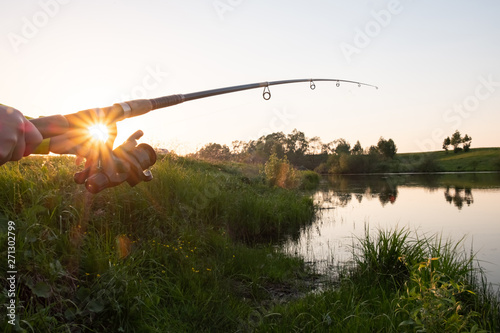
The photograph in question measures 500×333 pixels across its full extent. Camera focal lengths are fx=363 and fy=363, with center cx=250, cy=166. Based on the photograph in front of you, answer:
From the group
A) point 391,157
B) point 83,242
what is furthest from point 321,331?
point 391,157

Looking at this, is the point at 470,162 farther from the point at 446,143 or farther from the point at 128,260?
the point at 128,260

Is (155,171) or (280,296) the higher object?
(155,171)

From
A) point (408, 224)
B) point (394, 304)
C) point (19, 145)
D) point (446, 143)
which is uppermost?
point (446, 143)

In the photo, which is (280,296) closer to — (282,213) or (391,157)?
(282,213)

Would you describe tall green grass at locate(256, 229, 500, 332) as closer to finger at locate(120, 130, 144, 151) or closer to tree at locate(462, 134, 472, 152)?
finger at locate(120, 130, 144, 151)

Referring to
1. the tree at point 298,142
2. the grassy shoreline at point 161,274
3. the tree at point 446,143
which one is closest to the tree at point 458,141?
the tree at point 446,143

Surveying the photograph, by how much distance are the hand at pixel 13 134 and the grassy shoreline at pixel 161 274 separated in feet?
7.27

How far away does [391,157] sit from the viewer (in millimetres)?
83625

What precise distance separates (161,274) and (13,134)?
12.9ft

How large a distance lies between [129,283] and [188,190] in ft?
11.5

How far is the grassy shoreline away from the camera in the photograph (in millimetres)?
3383

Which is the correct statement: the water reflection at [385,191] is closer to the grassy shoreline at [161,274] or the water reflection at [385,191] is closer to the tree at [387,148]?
the grassy shoreline at [161,274]

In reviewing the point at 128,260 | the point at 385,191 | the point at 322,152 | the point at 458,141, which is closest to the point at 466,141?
the point at 458,141

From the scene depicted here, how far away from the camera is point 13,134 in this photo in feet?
3.47
